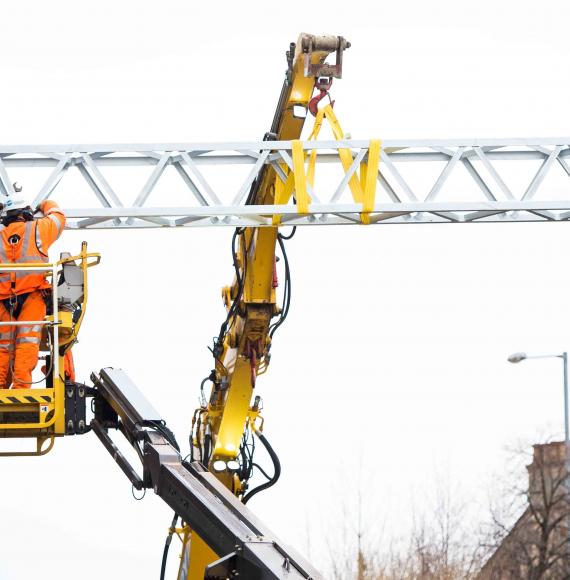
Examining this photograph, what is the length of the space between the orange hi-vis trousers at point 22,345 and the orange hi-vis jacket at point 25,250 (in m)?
0.12

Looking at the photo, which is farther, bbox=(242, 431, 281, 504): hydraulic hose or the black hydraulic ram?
bbox=(242, 431, 281, 504): hydraulic hose

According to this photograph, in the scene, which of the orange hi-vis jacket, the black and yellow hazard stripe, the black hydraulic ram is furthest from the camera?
the orange hi-vis jacket

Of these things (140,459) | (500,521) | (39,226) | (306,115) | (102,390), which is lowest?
(140,459)

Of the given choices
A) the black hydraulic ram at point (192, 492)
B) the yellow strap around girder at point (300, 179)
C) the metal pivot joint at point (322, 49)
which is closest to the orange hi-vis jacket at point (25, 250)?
the black hydraulic ram at point (192, 492)

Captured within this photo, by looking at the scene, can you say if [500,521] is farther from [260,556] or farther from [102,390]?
[260,556]

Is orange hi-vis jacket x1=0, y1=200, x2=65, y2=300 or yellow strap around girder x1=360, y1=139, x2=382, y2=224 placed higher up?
yellow strap around girder x1=360, y1=139, x2=382, y2=224

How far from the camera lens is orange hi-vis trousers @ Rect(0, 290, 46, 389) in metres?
13.4

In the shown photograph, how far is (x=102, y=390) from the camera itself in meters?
13.0

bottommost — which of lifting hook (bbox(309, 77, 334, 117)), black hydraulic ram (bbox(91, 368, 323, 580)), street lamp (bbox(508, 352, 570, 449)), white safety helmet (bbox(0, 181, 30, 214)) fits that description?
black hydraulic ram (bbox(91, 368, 323, 580))

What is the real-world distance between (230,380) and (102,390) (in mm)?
4633

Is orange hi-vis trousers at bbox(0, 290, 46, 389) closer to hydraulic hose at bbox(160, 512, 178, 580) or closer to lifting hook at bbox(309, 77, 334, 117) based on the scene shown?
hydraulic hose at bbox(160, 512, 178, 580)

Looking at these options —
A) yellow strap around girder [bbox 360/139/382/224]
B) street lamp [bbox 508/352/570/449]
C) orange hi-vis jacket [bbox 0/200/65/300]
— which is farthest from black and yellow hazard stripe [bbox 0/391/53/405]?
street lamp [bbox 508/352/570/449]

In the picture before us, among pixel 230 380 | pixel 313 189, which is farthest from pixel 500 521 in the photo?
pixel 313 189

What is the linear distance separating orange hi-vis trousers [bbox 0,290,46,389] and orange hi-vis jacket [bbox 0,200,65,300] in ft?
0.39
